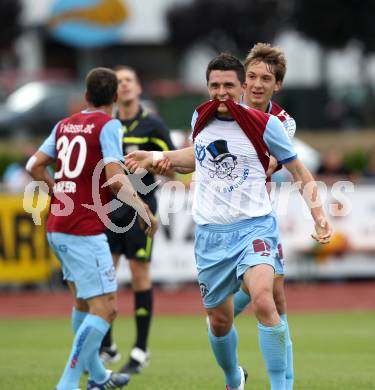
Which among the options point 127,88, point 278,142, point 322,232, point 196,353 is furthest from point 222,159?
point 196,353

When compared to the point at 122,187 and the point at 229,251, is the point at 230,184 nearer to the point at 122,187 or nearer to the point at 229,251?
the point at 229,251

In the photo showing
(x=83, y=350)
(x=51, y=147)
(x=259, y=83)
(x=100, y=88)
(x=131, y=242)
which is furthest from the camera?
(x=131, y=242)

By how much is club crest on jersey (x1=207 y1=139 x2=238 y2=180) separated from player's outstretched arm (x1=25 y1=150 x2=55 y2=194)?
1587mm

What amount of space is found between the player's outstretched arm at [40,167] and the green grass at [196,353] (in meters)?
1.65

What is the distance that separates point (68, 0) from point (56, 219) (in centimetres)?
3255

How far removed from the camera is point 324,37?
35.9m

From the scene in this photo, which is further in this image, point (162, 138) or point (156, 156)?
point (162, 138)

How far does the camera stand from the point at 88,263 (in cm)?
852

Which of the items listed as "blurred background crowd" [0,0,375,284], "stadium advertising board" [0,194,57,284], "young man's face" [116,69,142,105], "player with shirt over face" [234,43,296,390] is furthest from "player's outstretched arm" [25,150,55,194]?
"stadium advertising board" [0,194,57,284]

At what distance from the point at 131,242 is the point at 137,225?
169 mm

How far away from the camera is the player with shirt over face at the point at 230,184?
786 cm

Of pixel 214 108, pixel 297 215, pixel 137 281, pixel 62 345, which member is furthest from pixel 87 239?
pixel 297 215

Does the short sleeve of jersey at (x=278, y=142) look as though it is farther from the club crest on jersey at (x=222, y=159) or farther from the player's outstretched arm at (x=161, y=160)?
the player's outstretched arm at (x=161, y=160)

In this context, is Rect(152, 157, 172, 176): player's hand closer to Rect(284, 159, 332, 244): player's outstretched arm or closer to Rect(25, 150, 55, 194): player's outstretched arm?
Rect(284, 159, 332, 244): player's outstretched arm
